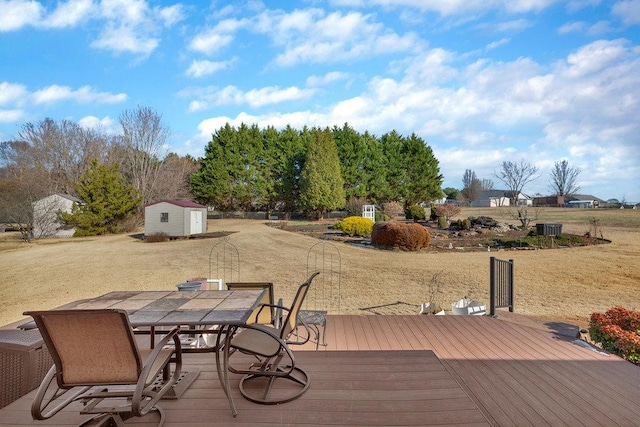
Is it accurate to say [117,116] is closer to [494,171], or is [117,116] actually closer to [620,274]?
[494,171]

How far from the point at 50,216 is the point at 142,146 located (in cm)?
809

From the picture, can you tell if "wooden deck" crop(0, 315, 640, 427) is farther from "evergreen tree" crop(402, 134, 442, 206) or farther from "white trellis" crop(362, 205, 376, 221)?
"evergreen tree" crop(402, 134, 442, 206)

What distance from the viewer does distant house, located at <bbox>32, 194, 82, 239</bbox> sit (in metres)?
17.2

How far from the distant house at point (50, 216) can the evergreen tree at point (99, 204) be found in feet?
1.35

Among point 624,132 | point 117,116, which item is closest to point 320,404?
point 624,132

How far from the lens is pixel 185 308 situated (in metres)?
2.18

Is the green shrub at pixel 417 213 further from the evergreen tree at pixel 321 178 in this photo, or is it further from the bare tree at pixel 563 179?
the bare tree at pixel 563 179

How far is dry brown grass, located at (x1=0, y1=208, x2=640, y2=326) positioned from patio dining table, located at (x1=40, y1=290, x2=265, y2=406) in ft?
11.6

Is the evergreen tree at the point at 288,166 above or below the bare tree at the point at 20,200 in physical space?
above

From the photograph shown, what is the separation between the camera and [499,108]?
12.0m

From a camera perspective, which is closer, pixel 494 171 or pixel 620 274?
pixel 620 274

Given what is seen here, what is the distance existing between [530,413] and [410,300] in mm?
3889

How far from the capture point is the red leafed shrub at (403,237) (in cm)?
1179

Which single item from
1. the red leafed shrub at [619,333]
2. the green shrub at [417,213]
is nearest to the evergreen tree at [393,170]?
the green shrub at [417,213]
